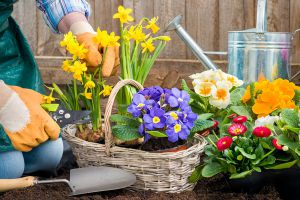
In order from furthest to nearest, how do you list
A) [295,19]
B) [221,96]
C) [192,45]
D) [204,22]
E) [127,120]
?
[204,22] → [295,19] → [192,45] → [221,96] → [127,120]

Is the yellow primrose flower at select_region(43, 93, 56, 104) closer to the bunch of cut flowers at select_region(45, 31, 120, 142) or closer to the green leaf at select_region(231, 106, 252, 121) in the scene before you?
the bunch of cut flowers at select_region(45, 31, 120, 142)

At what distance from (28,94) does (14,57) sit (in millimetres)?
295

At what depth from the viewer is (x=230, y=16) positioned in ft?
11.9

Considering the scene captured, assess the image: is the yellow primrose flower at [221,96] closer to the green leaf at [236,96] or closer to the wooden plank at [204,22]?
the green leaf at [236,96]

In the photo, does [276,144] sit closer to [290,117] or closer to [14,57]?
[290,117]

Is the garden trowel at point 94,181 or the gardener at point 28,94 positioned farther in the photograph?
the gardener at point 28,94

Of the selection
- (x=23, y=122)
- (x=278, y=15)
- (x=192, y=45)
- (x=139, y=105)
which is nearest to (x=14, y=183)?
(x=23, y=122)

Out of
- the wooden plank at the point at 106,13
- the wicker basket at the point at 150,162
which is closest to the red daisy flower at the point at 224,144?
the wicker basket at the point at 150,162

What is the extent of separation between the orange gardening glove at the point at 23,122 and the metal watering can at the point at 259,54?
1.12 metres

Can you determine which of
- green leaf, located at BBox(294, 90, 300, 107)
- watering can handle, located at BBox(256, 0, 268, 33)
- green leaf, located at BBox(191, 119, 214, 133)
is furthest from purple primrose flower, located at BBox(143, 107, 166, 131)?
watering can handle, located at BBox(256, 0, 268, 33)

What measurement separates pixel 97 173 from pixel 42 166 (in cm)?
45

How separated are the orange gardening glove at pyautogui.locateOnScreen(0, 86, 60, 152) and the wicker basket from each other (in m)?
0.15

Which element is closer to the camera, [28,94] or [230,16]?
[28,94]

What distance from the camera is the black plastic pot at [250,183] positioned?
6.42 feet
